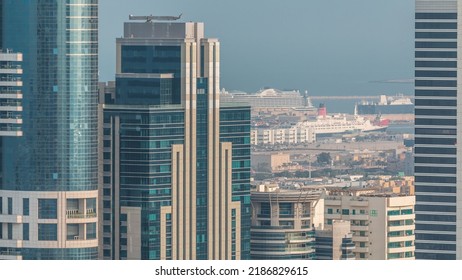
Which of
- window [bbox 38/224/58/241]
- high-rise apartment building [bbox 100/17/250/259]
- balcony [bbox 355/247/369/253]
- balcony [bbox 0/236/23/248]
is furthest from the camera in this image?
high-rise apartment building [bbox 100/17/250/259]

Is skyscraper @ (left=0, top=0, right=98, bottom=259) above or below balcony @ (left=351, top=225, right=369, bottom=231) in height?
above

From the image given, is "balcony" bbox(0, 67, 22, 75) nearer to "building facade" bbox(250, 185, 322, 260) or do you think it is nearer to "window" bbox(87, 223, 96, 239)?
"window" bbox(87, 223, 96, 239)

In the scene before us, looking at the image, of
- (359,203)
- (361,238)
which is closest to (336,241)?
(361,238)

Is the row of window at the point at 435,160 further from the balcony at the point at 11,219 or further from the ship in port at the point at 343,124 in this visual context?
the balcony at the point at 11,219

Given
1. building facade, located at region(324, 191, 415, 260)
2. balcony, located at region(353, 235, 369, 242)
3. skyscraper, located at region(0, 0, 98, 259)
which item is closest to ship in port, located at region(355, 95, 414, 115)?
building facade, located at region(324, 191, 415, 260)

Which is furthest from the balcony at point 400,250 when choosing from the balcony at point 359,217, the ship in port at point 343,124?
the ship in port at point 343,124
